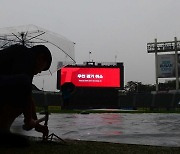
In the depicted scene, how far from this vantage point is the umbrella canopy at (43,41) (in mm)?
6516

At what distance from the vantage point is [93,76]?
46.6 meters

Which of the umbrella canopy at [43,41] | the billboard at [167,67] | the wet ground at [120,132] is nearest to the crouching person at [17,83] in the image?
the wet ground at [120,132]

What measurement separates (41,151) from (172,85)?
96.5m

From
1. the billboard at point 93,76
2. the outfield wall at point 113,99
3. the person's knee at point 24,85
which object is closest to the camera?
the person's knee at point 24,85

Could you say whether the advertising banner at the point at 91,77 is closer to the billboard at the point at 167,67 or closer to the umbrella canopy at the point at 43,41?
the billboard at the point at 167,67

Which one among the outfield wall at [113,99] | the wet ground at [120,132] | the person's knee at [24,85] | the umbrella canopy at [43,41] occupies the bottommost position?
the outfield wall at [113,99]

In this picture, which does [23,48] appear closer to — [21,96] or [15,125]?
[21,96]

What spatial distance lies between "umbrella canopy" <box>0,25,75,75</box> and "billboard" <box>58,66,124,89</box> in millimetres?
38500

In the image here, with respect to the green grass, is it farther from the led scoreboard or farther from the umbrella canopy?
the led scoreboard

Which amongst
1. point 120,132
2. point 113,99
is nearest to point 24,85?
point 120,132

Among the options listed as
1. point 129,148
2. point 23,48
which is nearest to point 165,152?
point 129,148

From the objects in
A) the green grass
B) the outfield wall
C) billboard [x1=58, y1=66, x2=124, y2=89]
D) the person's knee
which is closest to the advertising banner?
billboard [x1=58, y1=66, x2=124, y2=89]

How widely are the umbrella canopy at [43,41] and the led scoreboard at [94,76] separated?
38501 millimetres

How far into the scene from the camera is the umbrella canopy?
652cm
